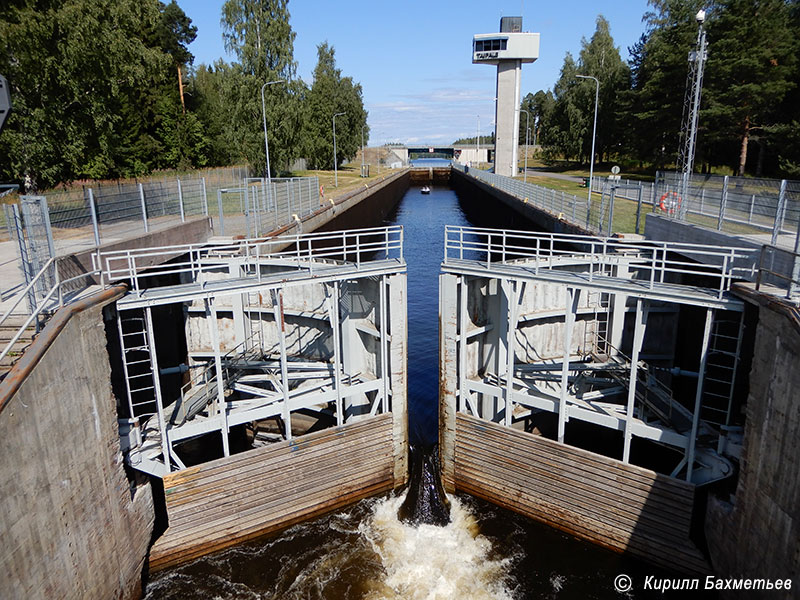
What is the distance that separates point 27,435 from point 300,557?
6014 mm

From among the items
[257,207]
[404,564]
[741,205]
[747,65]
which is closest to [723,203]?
[741,205]

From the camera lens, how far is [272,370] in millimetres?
14766

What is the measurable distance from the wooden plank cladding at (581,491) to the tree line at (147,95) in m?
12.9

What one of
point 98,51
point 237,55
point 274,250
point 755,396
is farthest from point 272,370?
point 237,55

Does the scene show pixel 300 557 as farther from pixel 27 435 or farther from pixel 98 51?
pixel 98 51

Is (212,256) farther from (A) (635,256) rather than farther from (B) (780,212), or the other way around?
(B) (780,212)

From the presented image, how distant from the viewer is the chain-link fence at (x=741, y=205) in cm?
1228

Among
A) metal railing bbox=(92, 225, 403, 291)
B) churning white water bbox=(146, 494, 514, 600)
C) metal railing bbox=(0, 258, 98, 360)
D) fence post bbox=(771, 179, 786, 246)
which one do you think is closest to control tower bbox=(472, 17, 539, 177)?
metal railing bbox=(92, 225, 403, 291)

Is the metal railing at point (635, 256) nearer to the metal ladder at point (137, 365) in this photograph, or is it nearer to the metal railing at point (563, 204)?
the metal railing at point (563, 204)

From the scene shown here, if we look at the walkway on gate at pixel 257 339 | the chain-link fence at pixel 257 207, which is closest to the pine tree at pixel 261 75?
the chain-link fence at pixel 257 207

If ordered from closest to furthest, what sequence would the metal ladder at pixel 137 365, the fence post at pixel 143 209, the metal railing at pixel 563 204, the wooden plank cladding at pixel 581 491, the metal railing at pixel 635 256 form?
the wooden plank cladding at pixel 581 491 → the metal railing at pixel 635 256 → the metal ladder at pixel 137 365 → the fence post at pixel 143 209 → the metal railing at pixel 563 204

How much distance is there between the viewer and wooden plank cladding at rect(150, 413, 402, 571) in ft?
35.3

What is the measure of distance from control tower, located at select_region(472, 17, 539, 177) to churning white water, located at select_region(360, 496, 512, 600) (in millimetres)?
61244

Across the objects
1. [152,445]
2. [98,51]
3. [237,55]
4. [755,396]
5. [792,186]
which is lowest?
[152,445]
